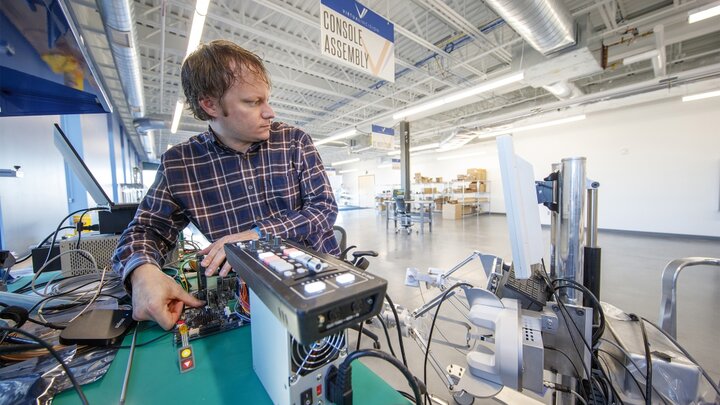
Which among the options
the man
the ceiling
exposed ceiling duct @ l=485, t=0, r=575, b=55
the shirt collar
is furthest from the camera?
the ceiling

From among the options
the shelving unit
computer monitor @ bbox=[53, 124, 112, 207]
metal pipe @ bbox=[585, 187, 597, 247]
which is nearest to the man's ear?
computer monitor @ bbox=[53, 124, 112, 207]

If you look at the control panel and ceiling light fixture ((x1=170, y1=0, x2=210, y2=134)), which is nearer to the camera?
the control panel

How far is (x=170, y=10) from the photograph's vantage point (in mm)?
3039

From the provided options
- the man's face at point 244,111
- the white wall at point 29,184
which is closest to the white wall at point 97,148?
the white wall at point 29,184

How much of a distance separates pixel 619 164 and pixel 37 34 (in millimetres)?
8441

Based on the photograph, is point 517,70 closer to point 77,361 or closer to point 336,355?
point 336,355

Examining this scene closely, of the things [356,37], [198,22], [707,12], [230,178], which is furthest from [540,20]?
[198,22]

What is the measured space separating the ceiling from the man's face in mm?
2234

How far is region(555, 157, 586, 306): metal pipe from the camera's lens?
2.77 ft

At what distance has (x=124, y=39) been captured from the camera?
2.40 meters

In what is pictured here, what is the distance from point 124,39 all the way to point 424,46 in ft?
12.1

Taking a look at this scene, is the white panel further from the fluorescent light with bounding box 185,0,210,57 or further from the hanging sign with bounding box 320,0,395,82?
the fluorescent light with bounding box 185,0,210,57

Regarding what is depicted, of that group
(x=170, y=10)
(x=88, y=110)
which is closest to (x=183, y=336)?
(x=88, y=110)

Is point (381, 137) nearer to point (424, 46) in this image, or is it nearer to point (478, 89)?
point (424, 46)
